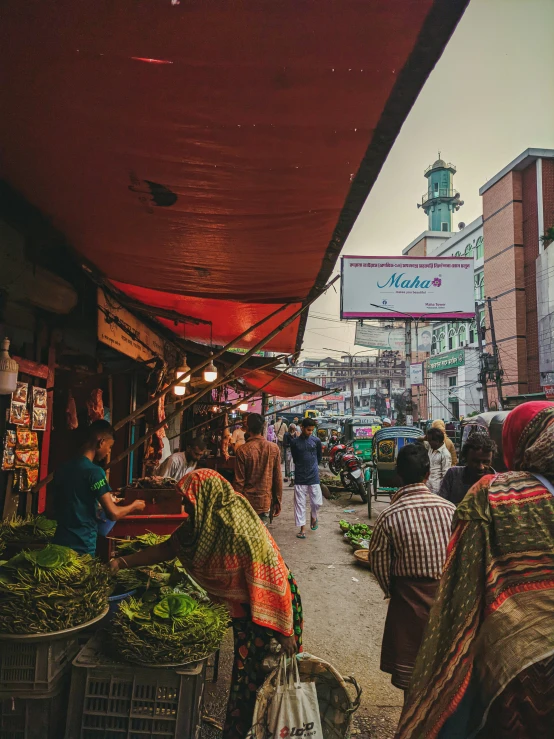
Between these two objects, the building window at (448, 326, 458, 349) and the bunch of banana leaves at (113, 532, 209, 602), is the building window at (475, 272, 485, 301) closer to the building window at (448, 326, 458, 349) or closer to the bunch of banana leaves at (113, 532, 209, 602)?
the building window at (448, 326, 458, 349)

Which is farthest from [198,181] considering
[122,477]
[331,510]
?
[331,510]

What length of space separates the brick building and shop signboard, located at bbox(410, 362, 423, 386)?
4924mm

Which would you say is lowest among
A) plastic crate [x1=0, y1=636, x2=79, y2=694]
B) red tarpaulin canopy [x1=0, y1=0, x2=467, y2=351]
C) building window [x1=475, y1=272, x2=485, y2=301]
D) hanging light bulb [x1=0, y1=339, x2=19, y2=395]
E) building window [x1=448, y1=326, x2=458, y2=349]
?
plastic crate [x1=0, y1=636, x2=79, y2=694]

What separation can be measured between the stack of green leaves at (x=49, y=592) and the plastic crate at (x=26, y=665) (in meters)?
0.08

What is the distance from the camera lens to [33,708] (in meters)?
2.00

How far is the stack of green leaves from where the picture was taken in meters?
1.98

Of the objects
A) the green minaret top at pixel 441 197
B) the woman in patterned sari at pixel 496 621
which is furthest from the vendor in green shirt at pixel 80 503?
the green minaret top at pixel 441 197

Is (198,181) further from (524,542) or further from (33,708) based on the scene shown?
(33,708)

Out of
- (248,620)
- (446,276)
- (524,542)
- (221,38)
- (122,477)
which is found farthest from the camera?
(446,276)

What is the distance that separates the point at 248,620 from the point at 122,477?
211 inches

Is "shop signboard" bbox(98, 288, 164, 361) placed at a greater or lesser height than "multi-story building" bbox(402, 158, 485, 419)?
lesser

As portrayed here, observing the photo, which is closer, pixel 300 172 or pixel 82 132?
pixel 82 132

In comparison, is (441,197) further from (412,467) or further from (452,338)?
(412,467)

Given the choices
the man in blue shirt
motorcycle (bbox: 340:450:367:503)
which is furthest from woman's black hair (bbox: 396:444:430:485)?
motorcycle (bbox: 340:450:367:503)
